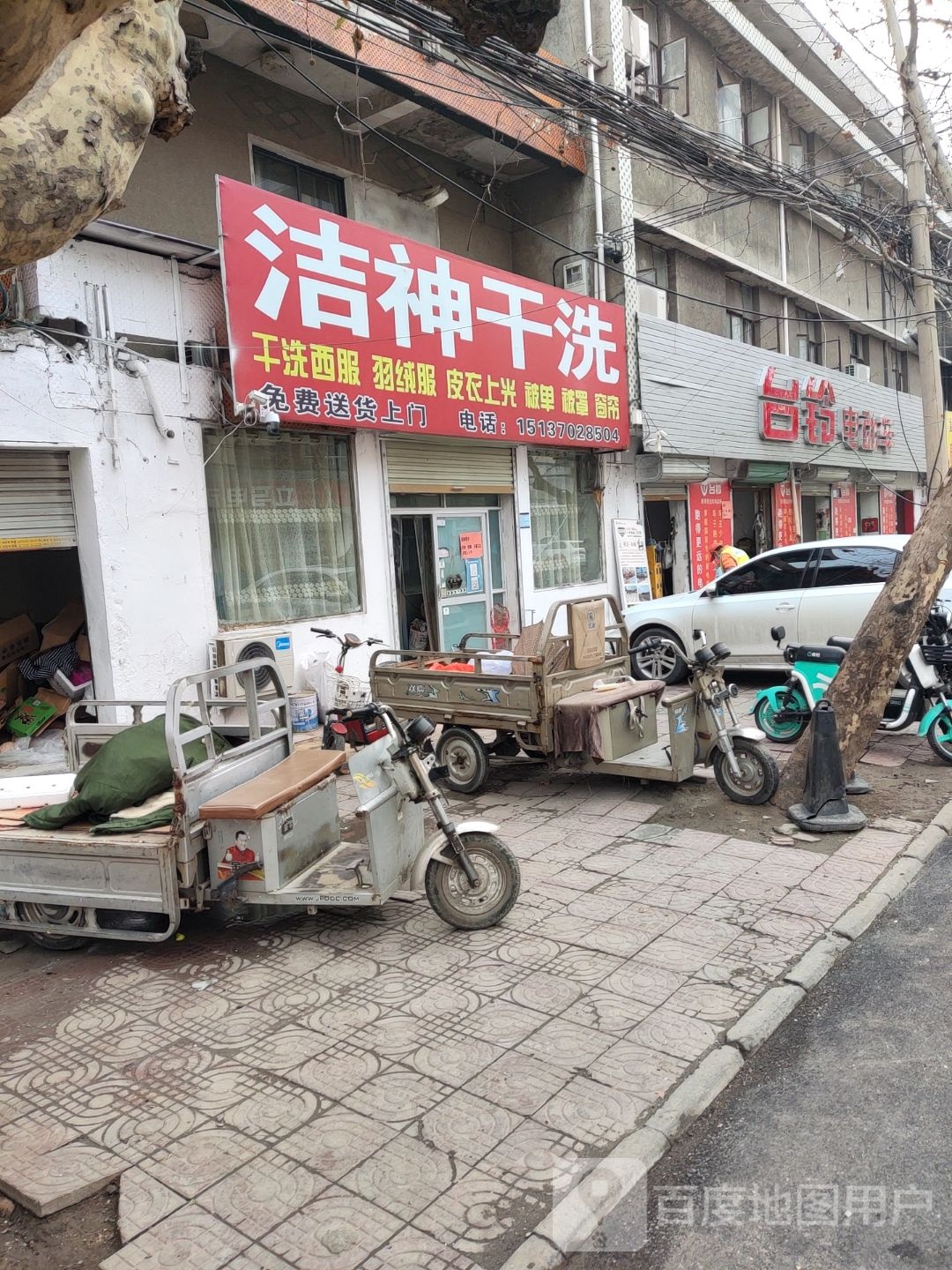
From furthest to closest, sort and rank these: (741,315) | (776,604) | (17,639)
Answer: (741,315) → (776,604) → (17,639)

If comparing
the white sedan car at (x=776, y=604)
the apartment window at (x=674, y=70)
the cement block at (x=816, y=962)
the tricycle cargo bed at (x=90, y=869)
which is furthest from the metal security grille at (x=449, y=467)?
the apartment window at (x=674, y=70)

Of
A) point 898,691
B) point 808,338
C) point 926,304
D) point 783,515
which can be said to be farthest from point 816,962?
point 808,338

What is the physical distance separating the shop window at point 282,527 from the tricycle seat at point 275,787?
4.07 metres

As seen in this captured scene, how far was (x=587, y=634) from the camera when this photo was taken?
6707 millimetres

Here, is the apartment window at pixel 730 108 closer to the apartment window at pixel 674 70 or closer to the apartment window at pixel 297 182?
the apartment window at pixel 674 70

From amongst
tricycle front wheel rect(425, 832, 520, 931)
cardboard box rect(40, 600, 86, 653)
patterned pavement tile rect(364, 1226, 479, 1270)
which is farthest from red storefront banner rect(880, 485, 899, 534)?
patterned pavement tile rect(364, 1226, 479, 1270)

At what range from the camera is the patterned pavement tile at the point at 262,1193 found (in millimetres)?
2570

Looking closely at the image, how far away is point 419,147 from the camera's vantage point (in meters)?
11.3

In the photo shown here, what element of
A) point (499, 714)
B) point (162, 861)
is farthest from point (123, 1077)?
point (499, 714)

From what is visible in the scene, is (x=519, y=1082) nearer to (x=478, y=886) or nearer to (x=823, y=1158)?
(x=823, y=1158)

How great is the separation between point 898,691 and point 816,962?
13.5ft

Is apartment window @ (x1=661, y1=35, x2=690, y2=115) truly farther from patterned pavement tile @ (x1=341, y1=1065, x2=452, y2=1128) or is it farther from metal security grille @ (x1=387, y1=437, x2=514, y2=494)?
patterned pavement tile @ (x1=341, y1=1065, x2=452, y2=1128)

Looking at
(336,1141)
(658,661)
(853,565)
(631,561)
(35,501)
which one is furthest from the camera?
(631,561)

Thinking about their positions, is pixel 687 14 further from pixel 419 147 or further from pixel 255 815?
pixel 255 815
